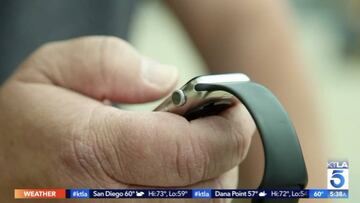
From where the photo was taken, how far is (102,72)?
29cm

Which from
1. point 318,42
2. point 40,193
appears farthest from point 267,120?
point 318,42

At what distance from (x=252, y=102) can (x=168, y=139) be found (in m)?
0.04

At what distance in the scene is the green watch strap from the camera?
20 cm

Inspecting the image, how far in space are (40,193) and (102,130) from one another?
46mm

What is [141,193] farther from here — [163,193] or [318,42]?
[318,42]

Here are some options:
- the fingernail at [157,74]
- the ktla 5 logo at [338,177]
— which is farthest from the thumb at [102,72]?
the ktla 5 logo at [338,177]

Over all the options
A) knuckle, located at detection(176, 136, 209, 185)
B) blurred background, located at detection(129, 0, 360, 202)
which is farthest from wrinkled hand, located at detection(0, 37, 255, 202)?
blurred background, located at detection(129, 0, 360, 202)

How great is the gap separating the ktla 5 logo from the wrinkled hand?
0.05 m

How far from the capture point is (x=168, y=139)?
8.7 inches

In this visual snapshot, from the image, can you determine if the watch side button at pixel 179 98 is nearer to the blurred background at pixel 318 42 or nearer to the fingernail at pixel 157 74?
the fingernail at pixel 157 74

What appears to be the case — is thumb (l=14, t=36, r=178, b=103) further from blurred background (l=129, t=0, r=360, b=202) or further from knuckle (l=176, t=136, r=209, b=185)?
blurred background (l=129, t=0, r=360, b=202)

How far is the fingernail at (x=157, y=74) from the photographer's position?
29cm

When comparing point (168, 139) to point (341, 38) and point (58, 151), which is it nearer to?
point (58, 151)

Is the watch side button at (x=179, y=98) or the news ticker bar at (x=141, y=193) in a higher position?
the watch side button at (x=179, y=98)
